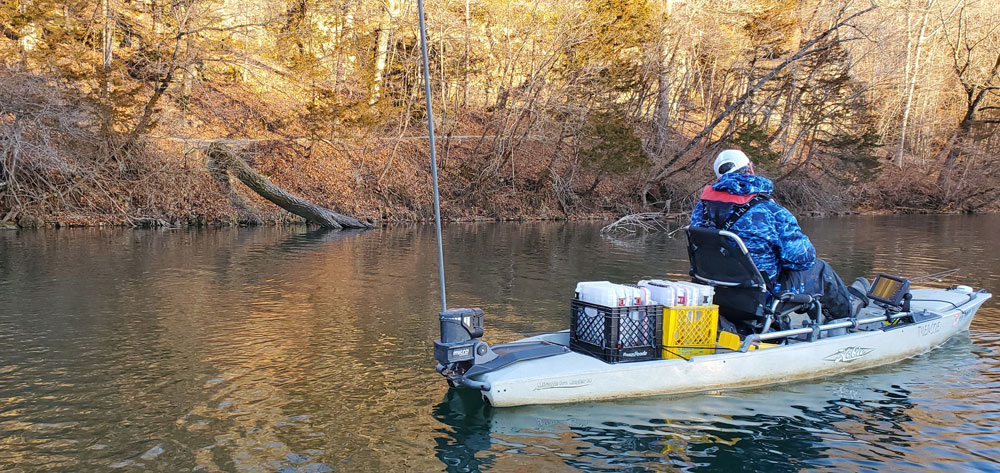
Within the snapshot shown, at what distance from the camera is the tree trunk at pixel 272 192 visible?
77.5 feet

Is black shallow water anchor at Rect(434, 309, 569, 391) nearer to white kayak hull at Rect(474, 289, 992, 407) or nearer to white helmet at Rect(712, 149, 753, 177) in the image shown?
white kayak hull at Rect(474, 289, 992, 407)

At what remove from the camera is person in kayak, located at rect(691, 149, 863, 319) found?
6.48 m

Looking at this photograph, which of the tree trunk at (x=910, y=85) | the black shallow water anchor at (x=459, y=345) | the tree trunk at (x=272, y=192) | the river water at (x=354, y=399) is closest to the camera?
the river water at (x=354, y=399)

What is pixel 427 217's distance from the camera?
93.2 ft

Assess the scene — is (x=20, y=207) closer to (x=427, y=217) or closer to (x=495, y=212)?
(x=427, y=217)

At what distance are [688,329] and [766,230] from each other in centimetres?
105

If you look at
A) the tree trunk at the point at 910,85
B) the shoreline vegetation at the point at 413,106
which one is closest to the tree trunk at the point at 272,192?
the shoreline vegetation at the point at 413,106

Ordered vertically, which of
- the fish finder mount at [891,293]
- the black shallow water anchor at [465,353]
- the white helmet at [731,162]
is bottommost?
the black shallow water anchor at [465,353]

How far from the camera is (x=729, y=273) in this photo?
259 inches

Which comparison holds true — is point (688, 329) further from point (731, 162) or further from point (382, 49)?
point (382, 49)

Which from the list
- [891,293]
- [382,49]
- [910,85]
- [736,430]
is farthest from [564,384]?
[910,85]

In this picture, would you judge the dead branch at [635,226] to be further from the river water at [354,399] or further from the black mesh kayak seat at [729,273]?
the black mesh kayak seat at [729,273]

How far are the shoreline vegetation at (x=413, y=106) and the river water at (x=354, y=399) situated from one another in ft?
36.2

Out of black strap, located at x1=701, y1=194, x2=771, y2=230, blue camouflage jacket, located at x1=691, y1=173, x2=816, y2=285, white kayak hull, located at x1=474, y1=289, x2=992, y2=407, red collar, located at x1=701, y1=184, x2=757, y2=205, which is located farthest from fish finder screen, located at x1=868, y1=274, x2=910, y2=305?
red collar, located at x1=701, y1=184, x2=757, y2=205
